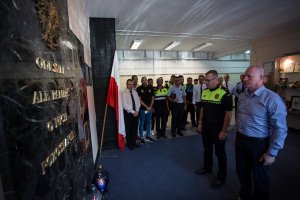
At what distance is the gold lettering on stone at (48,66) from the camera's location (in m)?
0.95

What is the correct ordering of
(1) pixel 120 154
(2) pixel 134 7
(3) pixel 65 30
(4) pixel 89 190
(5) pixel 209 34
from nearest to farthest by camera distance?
(3) pixel 65 30 < (4) pixel 89 190 < (2) pixel 134 7 < (1) pixel 120 154 < (5) pixel 209 34

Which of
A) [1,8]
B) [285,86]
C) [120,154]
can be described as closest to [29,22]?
[1,8]

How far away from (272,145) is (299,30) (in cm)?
474

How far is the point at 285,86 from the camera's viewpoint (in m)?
4.93

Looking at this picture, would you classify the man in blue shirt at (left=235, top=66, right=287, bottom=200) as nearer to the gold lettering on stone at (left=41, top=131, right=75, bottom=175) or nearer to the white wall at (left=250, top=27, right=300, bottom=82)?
the gold lettering on stone at (left=41, top=131, right=75, bottom=175)

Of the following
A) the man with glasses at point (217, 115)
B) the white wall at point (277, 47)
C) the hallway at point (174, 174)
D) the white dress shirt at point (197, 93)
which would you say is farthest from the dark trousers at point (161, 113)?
the white wall at point (277, 47)

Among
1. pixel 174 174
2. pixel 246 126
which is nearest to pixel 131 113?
pixel 174 174

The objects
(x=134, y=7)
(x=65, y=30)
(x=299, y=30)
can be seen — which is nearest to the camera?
(x=65, y=30)

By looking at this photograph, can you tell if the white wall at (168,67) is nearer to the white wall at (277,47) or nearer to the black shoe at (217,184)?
the white wall at (277,47)

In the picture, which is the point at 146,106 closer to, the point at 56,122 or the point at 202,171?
the point at 202,171

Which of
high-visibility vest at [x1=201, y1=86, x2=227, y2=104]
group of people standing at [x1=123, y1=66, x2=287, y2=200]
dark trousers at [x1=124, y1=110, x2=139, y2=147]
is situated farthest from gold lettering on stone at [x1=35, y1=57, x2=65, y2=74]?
dark trousers at [x1=124, y1=110, x2=139, y2=147]

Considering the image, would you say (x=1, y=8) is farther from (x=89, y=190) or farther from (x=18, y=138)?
(x=89, y=190)

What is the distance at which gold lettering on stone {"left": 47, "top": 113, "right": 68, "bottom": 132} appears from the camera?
1.06 m

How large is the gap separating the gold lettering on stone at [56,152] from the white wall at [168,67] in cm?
675
